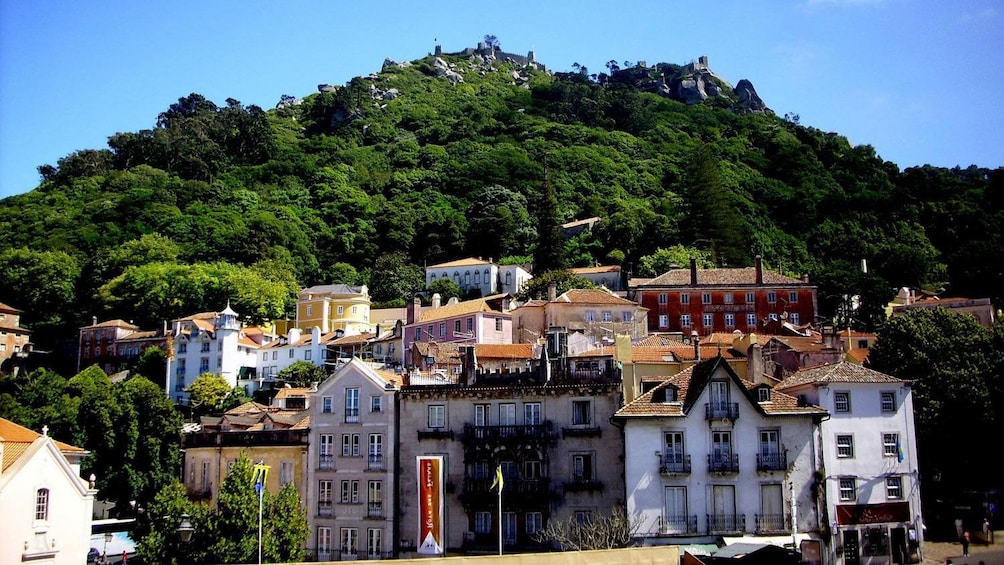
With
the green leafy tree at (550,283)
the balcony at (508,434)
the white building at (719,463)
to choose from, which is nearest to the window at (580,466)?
the balcony at (508,434)

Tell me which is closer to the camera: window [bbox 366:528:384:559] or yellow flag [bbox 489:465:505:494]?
yellow flag [bbox 489:465:505:494]

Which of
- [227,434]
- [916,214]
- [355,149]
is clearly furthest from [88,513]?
[355,149]

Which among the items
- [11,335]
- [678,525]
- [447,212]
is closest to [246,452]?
[678,525]

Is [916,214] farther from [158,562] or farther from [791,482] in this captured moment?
[158,562]

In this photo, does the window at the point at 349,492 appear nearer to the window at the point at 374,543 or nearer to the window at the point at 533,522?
the window at the point at 374,543

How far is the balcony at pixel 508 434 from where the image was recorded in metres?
44.5

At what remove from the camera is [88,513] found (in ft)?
128

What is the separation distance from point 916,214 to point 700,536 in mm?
103410

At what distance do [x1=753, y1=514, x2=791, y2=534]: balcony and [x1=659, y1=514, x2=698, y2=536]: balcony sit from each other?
249 cm

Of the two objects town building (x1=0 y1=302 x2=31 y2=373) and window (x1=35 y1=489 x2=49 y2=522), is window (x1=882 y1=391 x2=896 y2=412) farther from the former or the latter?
town building (x1=0 y1=302 x2=31 y2=373)

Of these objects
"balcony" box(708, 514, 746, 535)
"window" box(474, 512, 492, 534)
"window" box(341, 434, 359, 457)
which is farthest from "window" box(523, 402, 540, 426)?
"balcony" box(708, 514, 746, 535)

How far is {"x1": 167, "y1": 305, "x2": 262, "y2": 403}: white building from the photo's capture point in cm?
9269

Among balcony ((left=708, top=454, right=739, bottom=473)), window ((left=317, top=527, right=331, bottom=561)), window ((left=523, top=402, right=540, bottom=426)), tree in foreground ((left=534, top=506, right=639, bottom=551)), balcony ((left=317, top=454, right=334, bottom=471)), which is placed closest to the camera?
tree in foreground ((left=534, top=506, right=639, bottom=551))

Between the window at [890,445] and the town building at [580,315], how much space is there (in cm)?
3582
